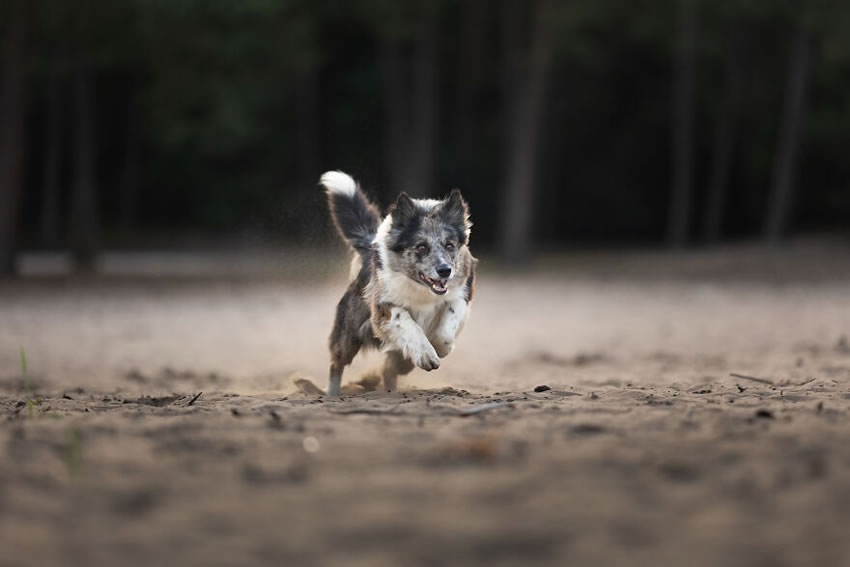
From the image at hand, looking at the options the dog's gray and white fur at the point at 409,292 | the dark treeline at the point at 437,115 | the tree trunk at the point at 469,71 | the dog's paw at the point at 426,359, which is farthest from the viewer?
the tree trunk at the point at 469,71

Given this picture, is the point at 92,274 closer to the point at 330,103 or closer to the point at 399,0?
the point at 399,0

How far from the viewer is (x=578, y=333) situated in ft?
43.7

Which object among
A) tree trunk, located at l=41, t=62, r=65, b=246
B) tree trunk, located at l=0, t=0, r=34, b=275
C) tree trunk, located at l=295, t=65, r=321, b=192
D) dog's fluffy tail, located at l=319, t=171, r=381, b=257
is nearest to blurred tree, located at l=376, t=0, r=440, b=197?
tree trunk, located at l=295, t=65, r=321, b=192

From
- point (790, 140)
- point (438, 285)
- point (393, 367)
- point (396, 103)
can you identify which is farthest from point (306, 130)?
point (438, 285)

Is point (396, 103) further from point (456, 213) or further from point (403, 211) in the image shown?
point (403, 211)

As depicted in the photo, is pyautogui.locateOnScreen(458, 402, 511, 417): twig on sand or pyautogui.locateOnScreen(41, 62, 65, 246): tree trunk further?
pyautogui.locateOnScreen(41, 62, 65, 246): tree trunk

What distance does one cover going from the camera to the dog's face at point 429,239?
24.8 ft

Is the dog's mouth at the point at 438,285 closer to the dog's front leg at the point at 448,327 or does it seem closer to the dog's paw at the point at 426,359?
the dog's front leg at the point at 448,327

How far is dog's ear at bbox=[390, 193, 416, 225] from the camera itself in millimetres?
7895

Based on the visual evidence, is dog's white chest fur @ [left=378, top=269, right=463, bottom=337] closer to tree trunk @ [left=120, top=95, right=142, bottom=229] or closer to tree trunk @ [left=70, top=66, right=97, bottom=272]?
tree trunk @ [left=70, top=66, right=97, bottom=272]

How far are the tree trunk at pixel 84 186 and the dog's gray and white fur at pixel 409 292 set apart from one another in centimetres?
1930

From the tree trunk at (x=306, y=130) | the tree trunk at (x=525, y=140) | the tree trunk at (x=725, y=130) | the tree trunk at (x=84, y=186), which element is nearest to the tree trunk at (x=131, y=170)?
the tree trunk at (x=306, y=130)

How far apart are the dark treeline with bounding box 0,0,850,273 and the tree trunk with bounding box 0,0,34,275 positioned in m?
0.05

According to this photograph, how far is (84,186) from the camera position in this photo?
26328mm
